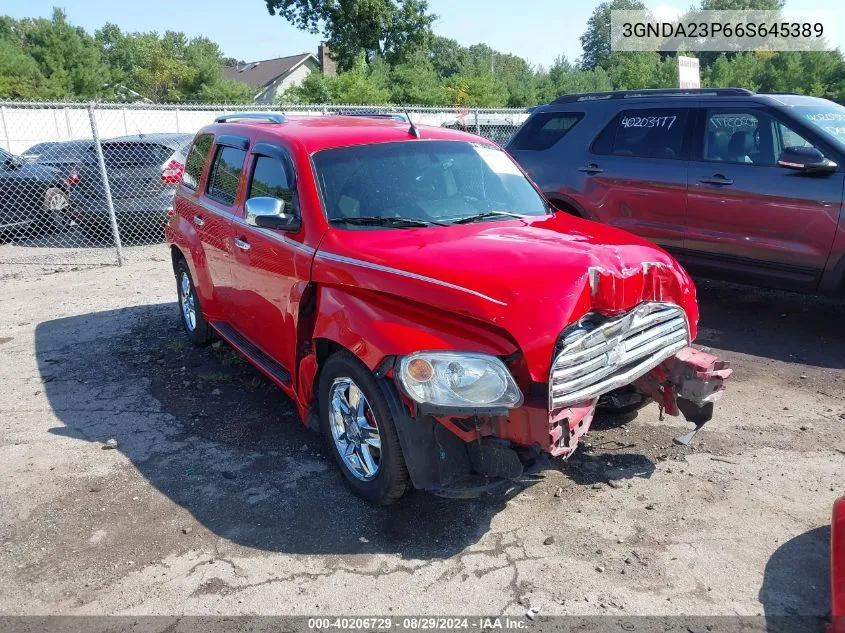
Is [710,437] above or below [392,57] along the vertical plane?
below

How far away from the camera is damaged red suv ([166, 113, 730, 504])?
9.90 ft

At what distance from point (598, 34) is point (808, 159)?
108 m

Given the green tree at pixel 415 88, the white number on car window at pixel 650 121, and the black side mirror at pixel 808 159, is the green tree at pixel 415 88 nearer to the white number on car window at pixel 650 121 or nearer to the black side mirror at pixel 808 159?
the white number on car window at pixel 650 121

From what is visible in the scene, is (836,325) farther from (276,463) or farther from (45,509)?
(45,509)

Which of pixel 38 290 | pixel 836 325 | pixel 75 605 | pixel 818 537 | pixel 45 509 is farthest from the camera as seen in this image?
pixel 38 290

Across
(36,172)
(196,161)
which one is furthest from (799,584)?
(36,172)

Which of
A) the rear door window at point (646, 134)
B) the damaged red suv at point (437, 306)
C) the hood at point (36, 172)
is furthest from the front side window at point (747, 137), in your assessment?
the hood at point (36, 172)

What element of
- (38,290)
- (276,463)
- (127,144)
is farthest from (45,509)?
(127,144)

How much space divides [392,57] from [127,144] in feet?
135

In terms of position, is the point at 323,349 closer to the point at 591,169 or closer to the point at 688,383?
the point at 688,383

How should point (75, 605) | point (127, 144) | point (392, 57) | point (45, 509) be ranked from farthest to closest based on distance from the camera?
point (392, 57), point (127, 144), point (45, 509), point (75, 605)

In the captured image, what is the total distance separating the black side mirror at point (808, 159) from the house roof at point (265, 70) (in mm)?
64380

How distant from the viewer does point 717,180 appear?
21.1 ft

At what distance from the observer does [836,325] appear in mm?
6492
